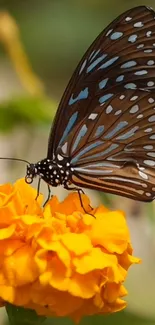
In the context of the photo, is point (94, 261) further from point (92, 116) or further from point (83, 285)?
point (92, 116)

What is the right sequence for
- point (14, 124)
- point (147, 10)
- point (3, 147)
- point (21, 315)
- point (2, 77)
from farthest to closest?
point (2, 77) → point (3, 147) → point (14, 124) → point (147, 10) → point (21, 315)

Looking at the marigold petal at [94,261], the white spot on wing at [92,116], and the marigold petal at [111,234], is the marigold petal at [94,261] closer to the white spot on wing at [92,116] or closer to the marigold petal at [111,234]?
the marigold petal at [111,234]

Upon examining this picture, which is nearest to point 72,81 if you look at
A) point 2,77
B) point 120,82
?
point 120,82

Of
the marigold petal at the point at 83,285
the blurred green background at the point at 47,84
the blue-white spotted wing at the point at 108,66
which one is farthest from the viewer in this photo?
the blurred green background at the point at 47,84

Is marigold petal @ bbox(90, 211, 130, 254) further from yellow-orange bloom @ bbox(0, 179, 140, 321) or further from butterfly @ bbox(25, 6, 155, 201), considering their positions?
butterfly @ bbox(25, 6, 155, 201)

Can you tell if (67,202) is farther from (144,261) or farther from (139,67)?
(144,261)

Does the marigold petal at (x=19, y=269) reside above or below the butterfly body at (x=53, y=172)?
below

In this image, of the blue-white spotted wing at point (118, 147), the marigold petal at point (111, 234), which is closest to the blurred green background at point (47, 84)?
the blue-white spotted wing at point (118, 147)
